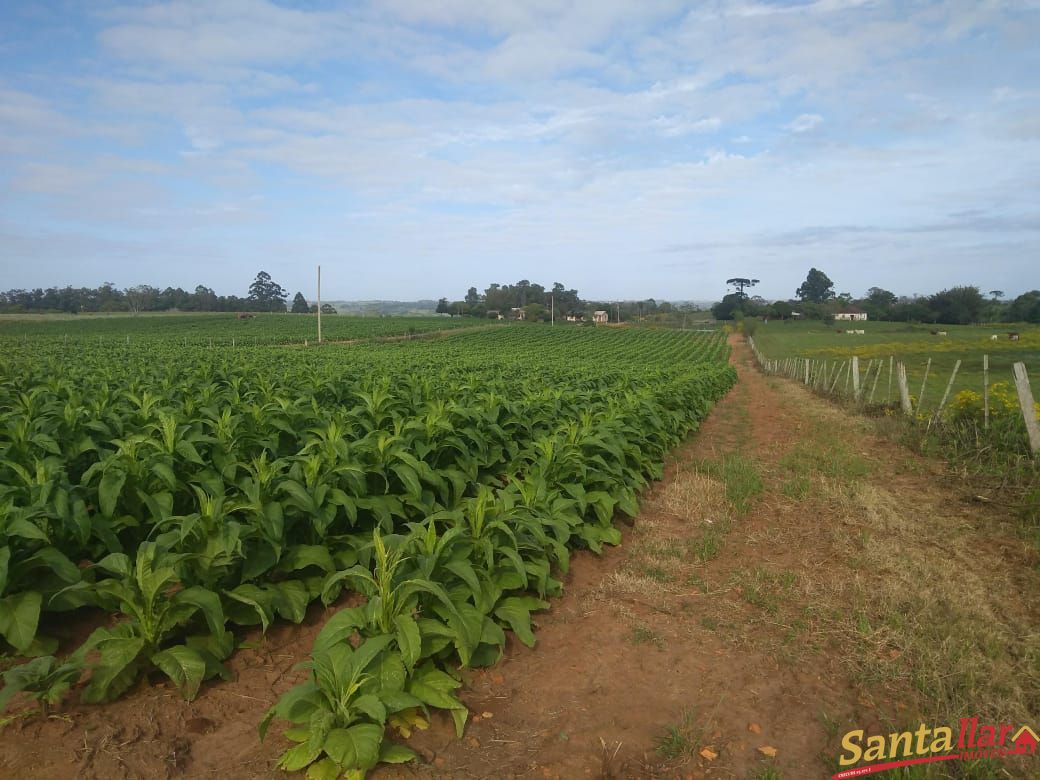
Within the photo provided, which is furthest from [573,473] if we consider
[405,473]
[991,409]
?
[991,409]

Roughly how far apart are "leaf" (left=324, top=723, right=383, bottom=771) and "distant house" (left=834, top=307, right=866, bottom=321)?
12334cm

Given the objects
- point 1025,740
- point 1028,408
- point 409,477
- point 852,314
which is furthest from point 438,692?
point 852,314

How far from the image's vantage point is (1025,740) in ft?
9.46

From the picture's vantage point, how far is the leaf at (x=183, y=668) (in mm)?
2959

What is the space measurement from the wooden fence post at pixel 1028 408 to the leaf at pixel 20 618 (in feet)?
32.9

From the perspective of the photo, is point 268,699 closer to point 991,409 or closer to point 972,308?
point 991,409

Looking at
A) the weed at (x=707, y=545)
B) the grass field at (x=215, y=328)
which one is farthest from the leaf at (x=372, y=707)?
the grass field at (x=215, y=328)

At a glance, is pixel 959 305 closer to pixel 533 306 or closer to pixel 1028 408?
pixel 533 306

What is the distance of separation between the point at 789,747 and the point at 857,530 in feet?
12.3

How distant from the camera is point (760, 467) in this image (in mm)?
8922

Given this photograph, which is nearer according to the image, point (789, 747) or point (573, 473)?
point (789, 747)

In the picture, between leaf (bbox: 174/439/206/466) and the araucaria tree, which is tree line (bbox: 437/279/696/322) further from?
leaf (bbox: 174/439/206/466)

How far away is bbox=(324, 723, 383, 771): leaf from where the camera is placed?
2393 mm

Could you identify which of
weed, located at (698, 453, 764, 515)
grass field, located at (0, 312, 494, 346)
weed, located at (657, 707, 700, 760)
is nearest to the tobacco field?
weed, located at (657, 707, 700, 760)
